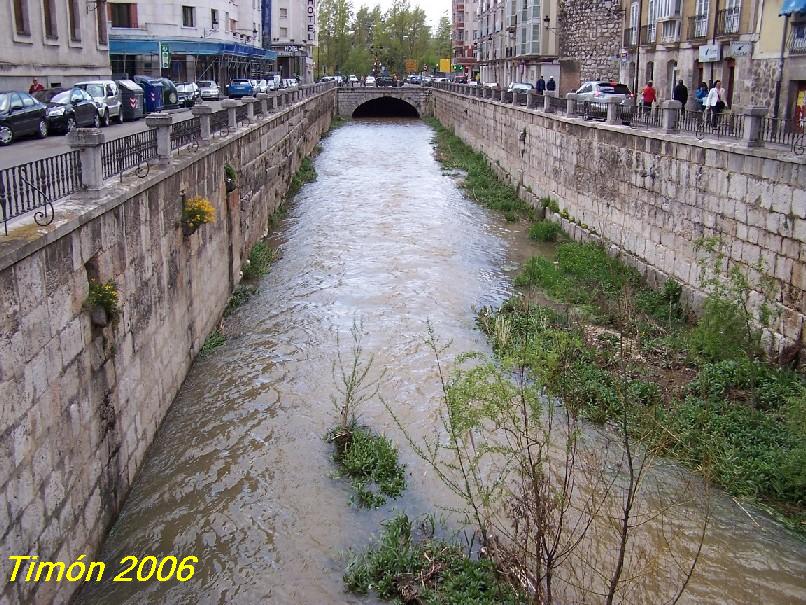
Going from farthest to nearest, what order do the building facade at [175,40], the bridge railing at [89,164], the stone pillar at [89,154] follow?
the building facade at [175,40], the stone pillar at [89,154], the bridge railing at [89,164]

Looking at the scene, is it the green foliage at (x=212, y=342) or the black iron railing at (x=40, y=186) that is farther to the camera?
the green foliage at (x=212, y=342)

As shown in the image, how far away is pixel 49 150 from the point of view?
15.2m

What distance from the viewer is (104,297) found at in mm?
8352

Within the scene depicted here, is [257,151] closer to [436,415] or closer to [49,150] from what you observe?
[49,150]

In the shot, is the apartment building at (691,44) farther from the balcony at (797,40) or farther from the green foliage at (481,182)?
the green foliage at (481,182)

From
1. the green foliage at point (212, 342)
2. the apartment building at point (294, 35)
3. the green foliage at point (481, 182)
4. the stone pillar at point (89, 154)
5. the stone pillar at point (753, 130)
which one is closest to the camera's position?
the stone pillar at point (89, 154)

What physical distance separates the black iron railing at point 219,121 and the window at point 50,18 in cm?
1217

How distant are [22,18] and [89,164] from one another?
63.5ft

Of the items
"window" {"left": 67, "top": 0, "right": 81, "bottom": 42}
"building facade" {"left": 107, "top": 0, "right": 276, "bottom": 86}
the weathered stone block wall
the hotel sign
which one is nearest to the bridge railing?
"window" {"left": 67, "top": 0, "right": 81, "bottom": 42}

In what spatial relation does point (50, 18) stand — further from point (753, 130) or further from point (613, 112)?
point (753, 130)

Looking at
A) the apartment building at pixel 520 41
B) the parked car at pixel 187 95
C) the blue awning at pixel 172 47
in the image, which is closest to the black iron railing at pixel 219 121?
the parked car at pixel 187 95

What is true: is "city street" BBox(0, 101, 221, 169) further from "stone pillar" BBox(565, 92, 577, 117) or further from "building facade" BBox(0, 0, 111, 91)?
"stone pillar" BBox(565, 92, 577, 117)

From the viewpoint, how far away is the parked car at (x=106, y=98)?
21.9m

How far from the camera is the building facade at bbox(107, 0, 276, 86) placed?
146ft
